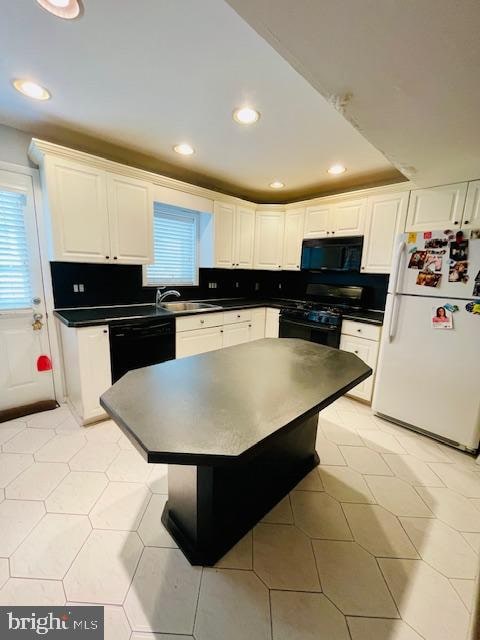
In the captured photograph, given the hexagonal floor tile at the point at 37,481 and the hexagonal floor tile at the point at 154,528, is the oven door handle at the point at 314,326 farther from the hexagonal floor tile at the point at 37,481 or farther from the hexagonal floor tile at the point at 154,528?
the hexagonal floor tile at the point at 37,481

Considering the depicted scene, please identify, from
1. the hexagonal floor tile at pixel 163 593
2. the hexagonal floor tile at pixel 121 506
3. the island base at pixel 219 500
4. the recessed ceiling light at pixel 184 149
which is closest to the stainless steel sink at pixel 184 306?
the recessed ceiling light at pixel 184 149

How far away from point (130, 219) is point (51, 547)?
247 cm

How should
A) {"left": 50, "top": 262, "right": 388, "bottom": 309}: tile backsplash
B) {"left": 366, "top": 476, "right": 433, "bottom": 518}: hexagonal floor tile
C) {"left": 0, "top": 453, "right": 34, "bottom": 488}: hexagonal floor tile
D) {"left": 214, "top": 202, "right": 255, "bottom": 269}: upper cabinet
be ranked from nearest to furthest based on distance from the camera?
{"left": 366, "top": 476, "right": 433, "bottom": 518}: hexagonal floor tile
{"left": 0, "top": 453, "right": 34, "bottom": 488}: hexagonal floor tile
{"left": 50, "top": 262, "right": 388, "bottom": 309}: tile backsplash
{"left": 214, "top": 202, "right": 255, "bottom": 269}: upper cabinet

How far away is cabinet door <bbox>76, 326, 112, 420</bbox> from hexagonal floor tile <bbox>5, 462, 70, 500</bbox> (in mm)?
474

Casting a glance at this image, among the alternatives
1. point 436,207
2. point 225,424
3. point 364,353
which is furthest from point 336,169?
point 225,424

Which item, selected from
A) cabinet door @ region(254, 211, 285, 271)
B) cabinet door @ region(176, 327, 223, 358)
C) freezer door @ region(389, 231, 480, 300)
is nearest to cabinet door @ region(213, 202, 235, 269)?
cabinet door @ region(254, 211, 285, 271)

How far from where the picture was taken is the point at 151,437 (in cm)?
84

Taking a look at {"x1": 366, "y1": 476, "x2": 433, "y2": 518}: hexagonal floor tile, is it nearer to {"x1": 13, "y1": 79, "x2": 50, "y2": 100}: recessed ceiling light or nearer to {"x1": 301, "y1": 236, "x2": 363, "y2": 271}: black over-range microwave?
{"x1": 301, "y1": 236, "x2": 363, "y2": 271}: black over-range microwave

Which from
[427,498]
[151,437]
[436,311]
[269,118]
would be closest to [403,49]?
[269,118]

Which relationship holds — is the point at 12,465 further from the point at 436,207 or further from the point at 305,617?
the point at 436,207

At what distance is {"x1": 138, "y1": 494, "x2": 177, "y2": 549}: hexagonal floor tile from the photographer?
4.51ft

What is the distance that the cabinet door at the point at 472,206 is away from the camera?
2.17 meters

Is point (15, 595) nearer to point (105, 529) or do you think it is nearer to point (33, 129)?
point (105, 529)

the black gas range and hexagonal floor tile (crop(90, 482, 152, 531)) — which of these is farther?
the black gas range
